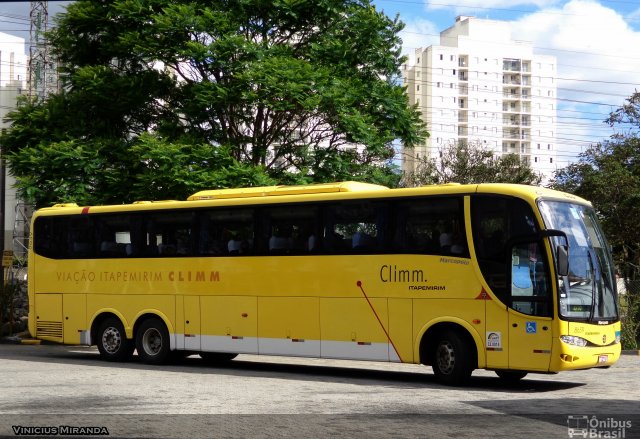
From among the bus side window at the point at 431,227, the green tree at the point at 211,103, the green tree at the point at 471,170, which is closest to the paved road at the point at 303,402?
the bus side window at the point at 431,227

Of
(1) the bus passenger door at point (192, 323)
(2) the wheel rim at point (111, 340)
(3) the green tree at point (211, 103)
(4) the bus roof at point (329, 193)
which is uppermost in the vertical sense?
(3) the green tree at point (211, 103)

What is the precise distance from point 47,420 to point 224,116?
17.4 metres

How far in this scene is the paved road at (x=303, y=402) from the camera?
37.1 ft

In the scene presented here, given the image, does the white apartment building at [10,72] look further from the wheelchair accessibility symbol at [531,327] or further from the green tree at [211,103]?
the wheelchair accessibility symbol at [531,327]

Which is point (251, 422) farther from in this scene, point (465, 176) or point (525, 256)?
point (465, 176)

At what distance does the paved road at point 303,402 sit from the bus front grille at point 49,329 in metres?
1.71

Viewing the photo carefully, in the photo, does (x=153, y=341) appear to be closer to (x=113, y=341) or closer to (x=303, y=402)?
(x=113, y=341)

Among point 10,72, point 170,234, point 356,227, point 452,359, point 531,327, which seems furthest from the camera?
point 10,72

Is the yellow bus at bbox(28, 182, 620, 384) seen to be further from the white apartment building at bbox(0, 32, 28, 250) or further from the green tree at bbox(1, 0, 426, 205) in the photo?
the white apartment building at bbox(0, 32, 28, 250)

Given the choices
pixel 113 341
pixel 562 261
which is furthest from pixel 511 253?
pixel 113 341

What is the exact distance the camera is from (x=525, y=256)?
53.6 ft

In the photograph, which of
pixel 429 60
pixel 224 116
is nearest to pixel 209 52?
pixel 224 116

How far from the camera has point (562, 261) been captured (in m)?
15.9

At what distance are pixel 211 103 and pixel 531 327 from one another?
13.1 metres
